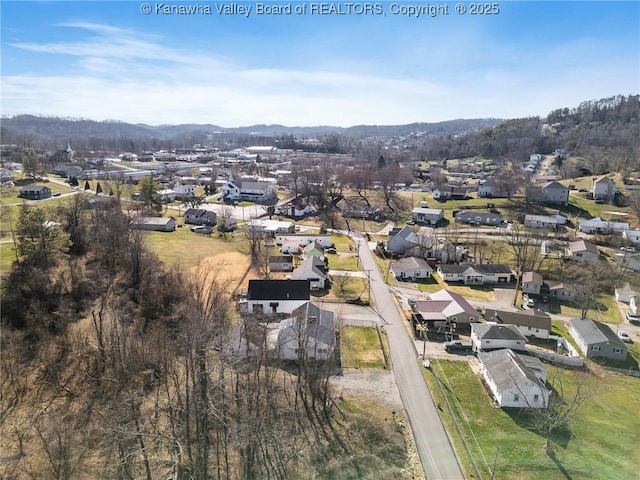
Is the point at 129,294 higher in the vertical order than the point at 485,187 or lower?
lower

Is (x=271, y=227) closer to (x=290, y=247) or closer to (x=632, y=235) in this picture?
(x=290, y=247)

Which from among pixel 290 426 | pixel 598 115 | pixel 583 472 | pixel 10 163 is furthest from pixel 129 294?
pixel 598 115

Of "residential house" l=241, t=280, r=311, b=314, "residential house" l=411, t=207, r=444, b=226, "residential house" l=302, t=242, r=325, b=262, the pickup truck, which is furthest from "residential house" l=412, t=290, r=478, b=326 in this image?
"residential house" l=411, t=207, r=444, b=226

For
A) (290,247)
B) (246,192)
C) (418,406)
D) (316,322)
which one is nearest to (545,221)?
(290,247)

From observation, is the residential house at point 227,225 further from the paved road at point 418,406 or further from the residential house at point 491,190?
the residential house at point 491,190

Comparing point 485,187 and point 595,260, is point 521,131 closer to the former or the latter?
point 485,187

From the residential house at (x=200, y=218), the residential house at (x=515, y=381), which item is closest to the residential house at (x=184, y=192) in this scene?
the residential house at (x=200, y=218)

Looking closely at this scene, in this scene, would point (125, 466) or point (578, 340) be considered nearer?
point (125, 466)
